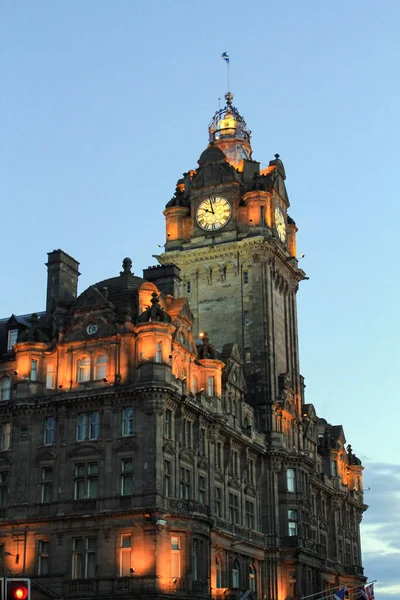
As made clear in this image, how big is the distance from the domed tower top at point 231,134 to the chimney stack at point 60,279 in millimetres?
29739

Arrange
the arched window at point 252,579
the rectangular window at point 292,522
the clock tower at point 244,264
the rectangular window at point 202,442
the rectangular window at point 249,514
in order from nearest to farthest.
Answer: the rectangular window at point 202,442, the arched window at point 252,579, the rectangular window at point 249,514, the rectangular window at point 292,522, the clock tower at point 244,264

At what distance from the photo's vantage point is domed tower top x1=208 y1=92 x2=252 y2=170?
109 meters

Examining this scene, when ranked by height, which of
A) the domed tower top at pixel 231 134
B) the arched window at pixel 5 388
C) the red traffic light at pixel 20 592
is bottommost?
the red traffic light at pixel 20 592

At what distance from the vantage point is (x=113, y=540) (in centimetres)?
6781

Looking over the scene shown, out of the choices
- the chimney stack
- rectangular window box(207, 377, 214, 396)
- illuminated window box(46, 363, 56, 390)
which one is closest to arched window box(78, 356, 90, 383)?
illuminated window box(46, 363, 56, 390)

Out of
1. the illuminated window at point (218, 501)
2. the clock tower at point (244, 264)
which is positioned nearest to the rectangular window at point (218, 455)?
the illuminated window at point (218, 501)

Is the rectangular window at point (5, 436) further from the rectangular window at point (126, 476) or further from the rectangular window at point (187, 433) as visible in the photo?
the rectangular window at point (187, 433)

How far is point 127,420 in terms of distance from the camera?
71.1m

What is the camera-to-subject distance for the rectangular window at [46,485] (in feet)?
236

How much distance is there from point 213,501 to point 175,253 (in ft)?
102

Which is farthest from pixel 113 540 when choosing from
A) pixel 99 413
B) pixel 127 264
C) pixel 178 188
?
pixel 178 188

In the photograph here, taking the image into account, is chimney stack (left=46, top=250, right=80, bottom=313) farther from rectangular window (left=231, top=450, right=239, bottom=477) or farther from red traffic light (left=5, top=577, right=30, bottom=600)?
red traffic light (left=5, top=577, right=30, bottom=600)

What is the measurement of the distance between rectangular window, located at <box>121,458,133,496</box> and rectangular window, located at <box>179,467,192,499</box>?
4.25 meters

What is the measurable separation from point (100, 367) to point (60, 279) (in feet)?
38.5
